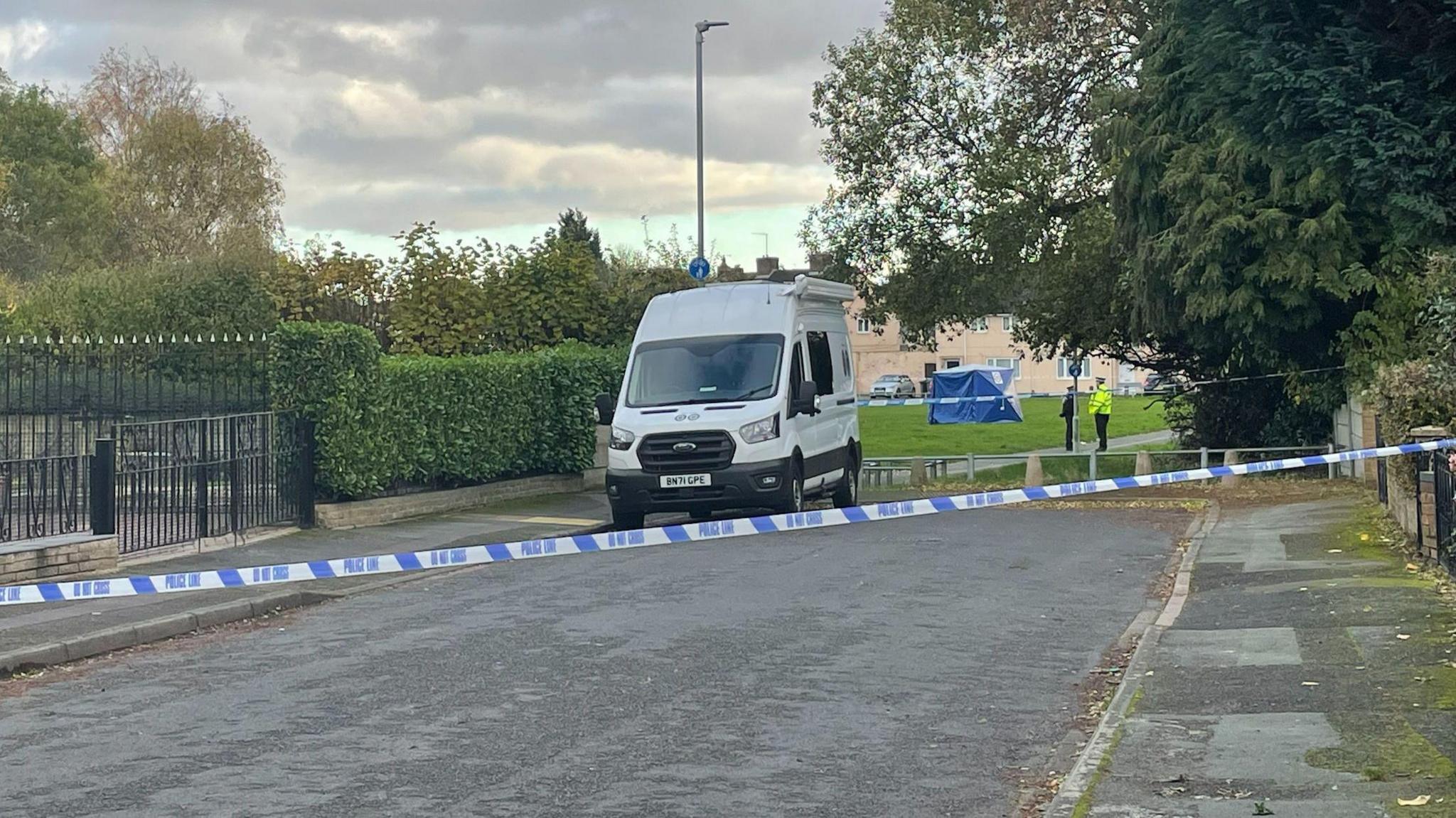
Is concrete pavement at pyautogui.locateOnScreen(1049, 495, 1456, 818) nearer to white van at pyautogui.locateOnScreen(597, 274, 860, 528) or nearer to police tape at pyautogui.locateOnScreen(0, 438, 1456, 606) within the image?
police tape at pyautogui.locateOnScreen(0, 438, 1456, 606)

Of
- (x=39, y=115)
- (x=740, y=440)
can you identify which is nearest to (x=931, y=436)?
(x=39, y=115)

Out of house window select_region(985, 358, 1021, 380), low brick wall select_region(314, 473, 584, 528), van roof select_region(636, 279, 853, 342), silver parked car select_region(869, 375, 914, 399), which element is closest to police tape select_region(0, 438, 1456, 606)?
low brick wall select_region(314, 473, 584, 528)

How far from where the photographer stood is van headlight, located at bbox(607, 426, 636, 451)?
18.5 metres

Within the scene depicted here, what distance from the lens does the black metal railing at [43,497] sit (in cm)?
1403

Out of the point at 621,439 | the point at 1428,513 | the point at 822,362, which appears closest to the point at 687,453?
the point at 621,439

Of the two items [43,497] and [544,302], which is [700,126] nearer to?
[544,302]

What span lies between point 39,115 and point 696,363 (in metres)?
53.0

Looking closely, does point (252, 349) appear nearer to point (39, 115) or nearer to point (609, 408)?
point (609, 408)

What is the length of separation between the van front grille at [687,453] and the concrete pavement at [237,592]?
1461 mm

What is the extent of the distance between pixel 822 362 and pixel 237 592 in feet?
29.8

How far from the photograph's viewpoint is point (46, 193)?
208ft

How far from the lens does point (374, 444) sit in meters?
18.8

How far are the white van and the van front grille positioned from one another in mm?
11

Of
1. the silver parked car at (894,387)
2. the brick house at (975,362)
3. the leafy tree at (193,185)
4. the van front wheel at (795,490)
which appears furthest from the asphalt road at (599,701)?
the silver parked car at (894,387)
